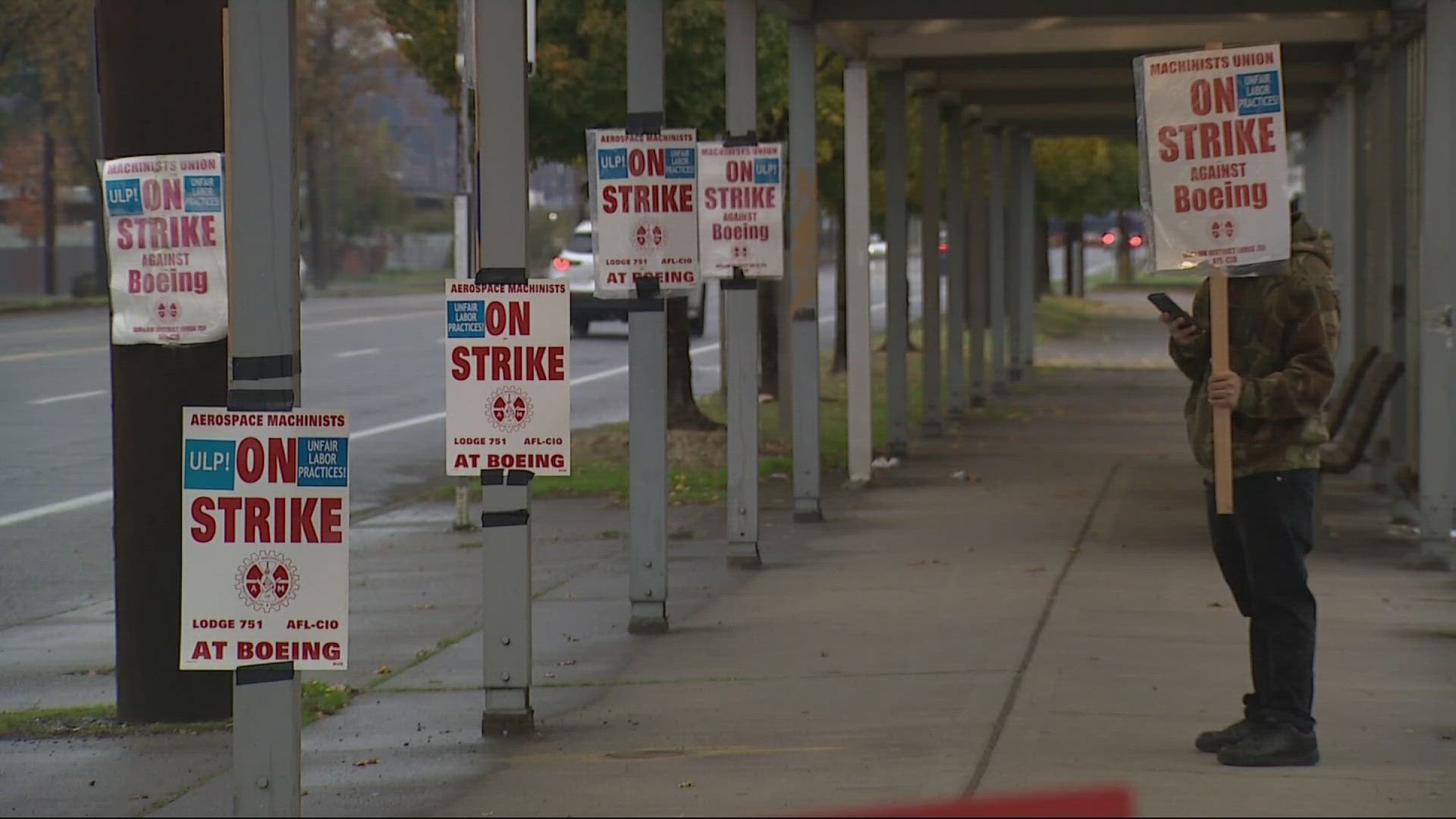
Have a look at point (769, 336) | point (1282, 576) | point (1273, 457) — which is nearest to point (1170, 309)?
point (1273, 457)

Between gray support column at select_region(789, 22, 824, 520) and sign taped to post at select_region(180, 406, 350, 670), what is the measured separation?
8209 mm

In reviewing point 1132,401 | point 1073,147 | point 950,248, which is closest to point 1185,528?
point 950,248

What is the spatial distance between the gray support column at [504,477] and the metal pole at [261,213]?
6.64ft

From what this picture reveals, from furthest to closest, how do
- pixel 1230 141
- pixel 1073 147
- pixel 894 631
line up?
pixel 1073 147 < pixel 894 631 < pixel 1230 141

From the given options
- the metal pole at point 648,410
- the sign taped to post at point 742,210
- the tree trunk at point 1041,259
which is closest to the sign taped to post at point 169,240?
the metal pole at point 648,410

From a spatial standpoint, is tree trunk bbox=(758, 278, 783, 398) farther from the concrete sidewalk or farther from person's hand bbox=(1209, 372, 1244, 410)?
person's hand bbox=(1209, 372, 1244, 410)

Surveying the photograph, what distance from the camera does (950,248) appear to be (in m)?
21.9

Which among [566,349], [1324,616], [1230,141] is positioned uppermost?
[1230,141]

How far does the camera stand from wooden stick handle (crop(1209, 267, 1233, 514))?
22.0 ft

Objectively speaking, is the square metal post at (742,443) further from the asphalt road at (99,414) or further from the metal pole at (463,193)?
the asphalt road at (99,414)

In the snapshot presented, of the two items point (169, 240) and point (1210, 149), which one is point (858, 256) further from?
point (169, 240)

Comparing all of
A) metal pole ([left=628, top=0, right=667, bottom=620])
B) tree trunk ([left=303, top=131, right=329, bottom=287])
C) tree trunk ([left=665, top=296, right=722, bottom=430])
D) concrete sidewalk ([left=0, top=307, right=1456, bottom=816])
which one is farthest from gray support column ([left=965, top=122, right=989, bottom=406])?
tree trunk ([left=303, top=131, right=329, bottom=287])

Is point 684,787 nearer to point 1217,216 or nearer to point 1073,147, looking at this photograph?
point 1217,216

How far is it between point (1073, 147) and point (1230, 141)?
30045 mm
